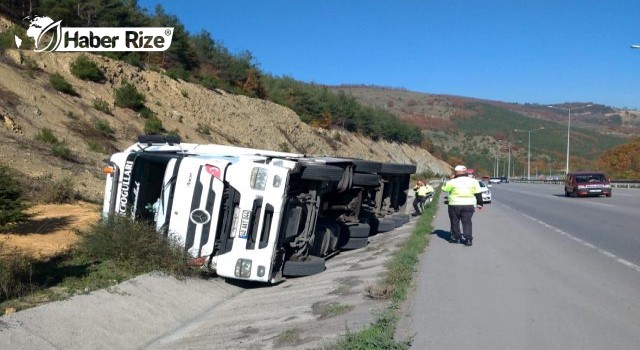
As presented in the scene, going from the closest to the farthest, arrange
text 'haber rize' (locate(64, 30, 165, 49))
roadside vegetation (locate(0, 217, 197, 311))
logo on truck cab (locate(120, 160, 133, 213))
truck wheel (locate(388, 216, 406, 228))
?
1. roadside vegetation (locate(0, 217, 197, 311))
2. logo on truck cab (locate(120, 160, 133, 213))
3. truck wheel (locate(388, 216, 406, 228))
4. text 'haber rize' (locate(64, 30, 165, 49))

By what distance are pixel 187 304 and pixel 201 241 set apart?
3.40 feet

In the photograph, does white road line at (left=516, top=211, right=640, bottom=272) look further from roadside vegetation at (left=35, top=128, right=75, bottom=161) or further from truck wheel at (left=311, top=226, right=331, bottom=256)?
roadside vegetation at (left=35, top=128, right=75, bottom=161)

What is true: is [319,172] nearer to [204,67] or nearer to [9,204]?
[9,204]

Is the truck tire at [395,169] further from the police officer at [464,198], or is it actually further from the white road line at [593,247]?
the white road line at [593,247]

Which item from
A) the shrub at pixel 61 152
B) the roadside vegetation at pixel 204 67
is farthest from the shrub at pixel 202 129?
the shrub at pixel 61 152

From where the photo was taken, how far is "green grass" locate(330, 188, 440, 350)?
5.54 meters

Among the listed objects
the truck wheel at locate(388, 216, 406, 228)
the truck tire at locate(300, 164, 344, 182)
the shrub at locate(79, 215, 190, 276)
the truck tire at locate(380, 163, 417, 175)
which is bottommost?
the shrub at locate(79, 215, 190, 276)

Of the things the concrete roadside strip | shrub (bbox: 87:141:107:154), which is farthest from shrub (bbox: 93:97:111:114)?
the concrete roadside strip

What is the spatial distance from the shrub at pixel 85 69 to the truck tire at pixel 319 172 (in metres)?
25.7

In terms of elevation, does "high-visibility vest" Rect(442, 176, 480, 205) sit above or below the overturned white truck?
above

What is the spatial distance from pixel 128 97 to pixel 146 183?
23350 mm

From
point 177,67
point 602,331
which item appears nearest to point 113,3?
point 177,67

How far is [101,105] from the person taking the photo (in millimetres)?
30469

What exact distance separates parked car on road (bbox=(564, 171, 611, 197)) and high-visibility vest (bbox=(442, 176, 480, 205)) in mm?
27379
